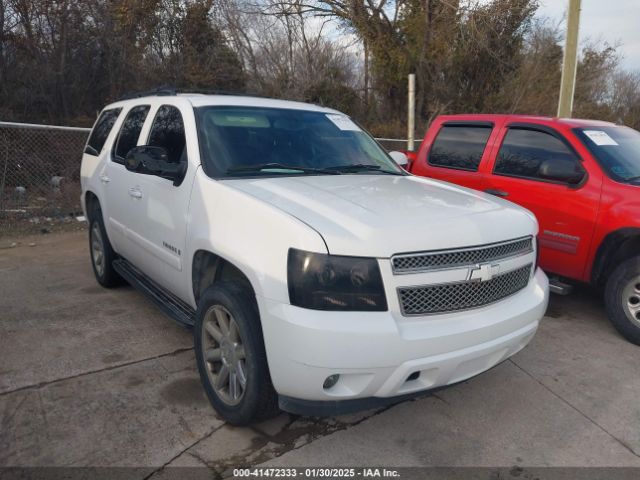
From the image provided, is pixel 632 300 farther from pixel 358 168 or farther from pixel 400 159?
pixel 358 168

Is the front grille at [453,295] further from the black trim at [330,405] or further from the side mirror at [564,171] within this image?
the side mirror at [564,171]

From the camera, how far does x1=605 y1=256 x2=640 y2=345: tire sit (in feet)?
13.7

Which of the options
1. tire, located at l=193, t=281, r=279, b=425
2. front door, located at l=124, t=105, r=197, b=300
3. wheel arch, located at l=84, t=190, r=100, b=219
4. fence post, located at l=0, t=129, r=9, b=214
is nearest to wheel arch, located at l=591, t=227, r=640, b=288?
tire, located at l=193, t=281, r=279, b=425

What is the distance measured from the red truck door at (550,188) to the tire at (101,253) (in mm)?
3767

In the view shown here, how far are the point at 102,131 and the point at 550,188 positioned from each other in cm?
442

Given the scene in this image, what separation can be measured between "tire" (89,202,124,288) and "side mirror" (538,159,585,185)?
408cm

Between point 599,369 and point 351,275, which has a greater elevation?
point 351,275

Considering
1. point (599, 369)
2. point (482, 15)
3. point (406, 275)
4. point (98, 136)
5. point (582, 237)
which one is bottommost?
point (599, 369)

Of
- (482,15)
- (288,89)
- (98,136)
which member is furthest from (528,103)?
(98,136)

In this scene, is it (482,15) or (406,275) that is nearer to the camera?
(406,275)

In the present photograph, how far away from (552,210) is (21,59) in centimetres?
1157

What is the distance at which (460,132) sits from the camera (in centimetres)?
586

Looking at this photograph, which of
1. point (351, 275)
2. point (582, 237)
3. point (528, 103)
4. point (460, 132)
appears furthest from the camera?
point (528, 103)

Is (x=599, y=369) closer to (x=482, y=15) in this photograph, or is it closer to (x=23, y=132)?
(x=23, y=132)
